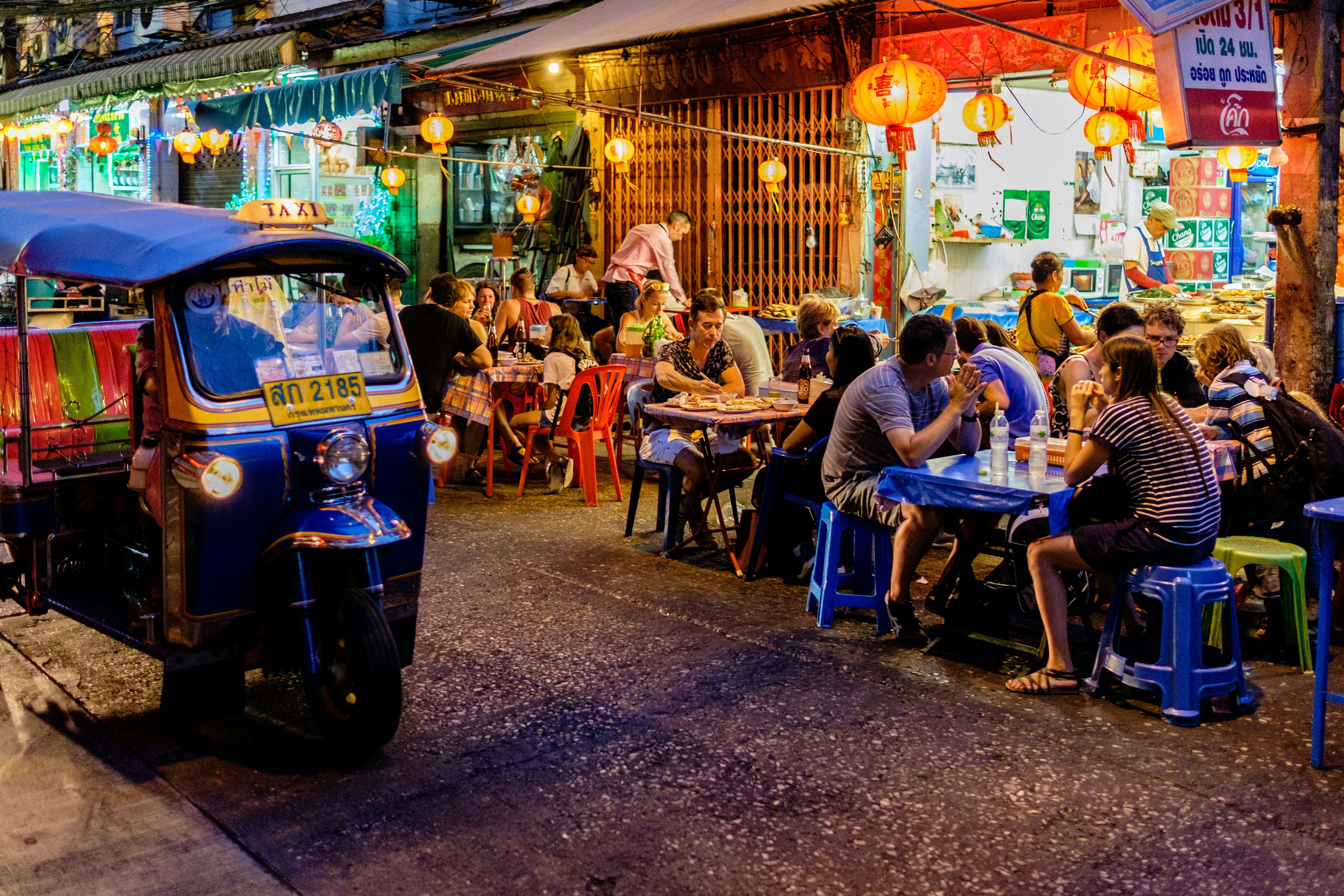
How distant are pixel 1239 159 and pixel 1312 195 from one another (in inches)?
117

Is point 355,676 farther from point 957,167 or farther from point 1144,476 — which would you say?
point 957,167

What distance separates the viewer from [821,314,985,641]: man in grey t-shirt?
19.0ft

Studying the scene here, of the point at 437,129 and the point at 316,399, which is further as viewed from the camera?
the point at 437,129

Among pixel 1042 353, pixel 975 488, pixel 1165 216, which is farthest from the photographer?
pixel 1165 216

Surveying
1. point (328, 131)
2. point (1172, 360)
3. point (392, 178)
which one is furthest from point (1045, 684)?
point (328, 131)

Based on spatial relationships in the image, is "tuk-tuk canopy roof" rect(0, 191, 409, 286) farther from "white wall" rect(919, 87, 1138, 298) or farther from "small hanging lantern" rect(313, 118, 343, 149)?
"small hanging lantern" rect(313, 118, 343, 149)

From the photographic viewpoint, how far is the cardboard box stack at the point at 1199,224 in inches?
547

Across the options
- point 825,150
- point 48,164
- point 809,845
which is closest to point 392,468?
point 809,845

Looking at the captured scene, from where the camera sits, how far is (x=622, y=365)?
9.45 meters

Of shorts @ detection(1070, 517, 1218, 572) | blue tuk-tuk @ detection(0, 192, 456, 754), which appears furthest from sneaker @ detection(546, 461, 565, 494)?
shorts @ detection(1070, 517, 1218, 572)

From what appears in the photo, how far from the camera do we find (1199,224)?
46.3 feet

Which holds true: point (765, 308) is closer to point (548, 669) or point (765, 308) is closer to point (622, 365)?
point (622, 365)

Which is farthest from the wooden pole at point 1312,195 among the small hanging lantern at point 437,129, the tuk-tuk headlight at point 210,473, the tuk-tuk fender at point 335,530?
the small hanging lantern at point 437,129

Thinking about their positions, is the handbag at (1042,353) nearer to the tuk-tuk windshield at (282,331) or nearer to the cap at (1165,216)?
the cap at (1165,216)
